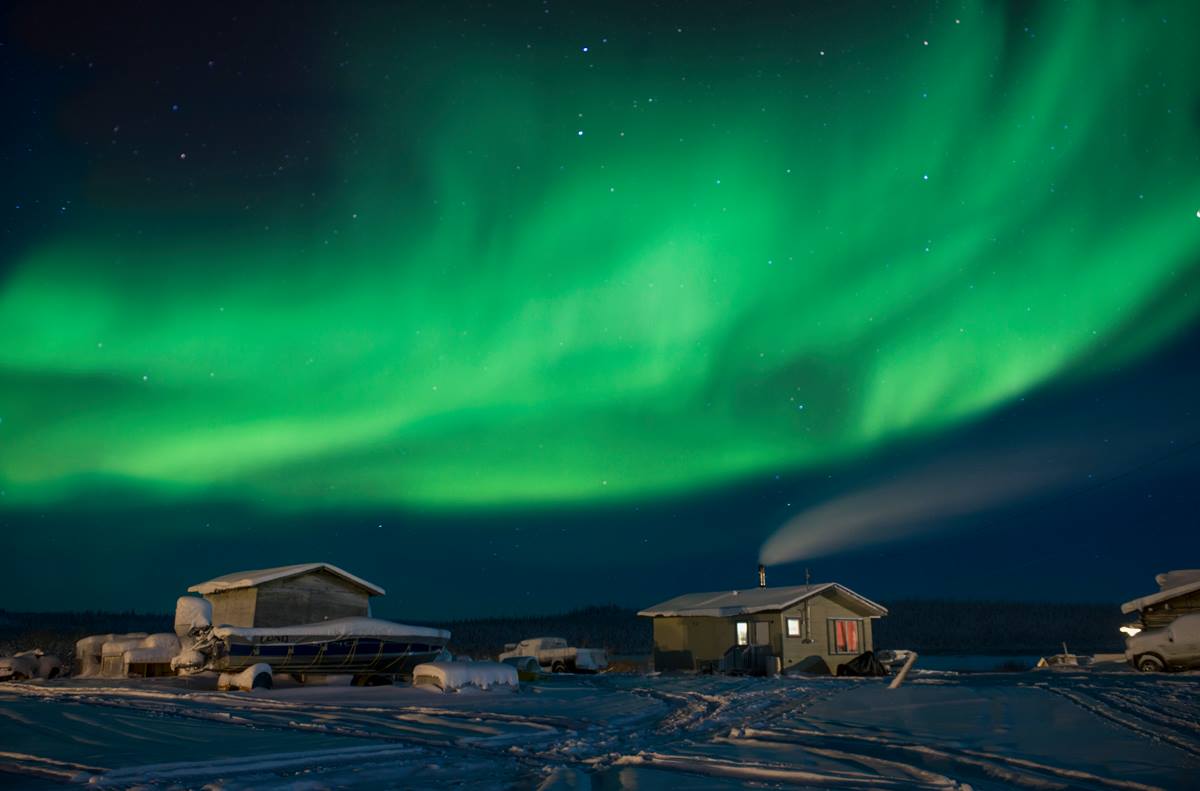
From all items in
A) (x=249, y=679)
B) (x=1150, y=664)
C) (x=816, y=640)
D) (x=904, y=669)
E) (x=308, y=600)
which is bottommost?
(x=249, y=679)

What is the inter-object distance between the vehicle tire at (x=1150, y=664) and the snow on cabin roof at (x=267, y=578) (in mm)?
30786

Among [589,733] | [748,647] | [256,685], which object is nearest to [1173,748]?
[589,733]

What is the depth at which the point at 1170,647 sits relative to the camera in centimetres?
3303

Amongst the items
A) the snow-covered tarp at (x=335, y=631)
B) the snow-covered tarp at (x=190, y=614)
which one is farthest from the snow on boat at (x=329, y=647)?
the snow-covered tarp at (x=190, y=614)

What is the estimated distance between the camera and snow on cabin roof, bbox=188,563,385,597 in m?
35.5

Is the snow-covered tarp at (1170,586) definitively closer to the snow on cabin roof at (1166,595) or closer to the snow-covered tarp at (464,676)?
the snow on cabin roof at (1166,595)

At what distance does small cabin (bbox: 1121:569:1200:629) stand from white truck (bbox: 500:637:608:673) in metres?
26.0

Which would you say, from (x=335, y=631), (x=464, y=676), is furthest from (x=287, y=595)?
(x=464, y=676)

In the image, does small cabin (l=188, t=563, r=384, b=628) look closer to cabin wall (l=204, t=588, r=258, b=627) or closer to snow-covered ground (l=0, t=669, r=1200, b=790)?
cabin wall (l=204, t=588, r=258, b=627)

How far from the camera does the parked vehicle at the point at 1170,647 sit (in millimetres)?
32594

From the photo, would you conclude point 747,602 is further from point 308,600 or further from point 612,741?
point 612,741

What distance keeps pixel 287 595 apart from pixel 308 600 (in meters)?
1.04

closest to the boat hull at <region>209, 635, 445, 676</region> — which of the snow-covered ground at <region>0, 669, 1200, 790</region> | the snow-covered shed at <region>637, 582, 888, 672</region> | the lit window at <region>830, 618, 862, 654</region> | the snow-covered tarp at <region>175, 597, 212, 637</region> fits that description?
the snow-covered tarp at <region>175, 597, 212, 637</region>

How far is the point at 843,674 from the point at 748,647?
4.57 m
